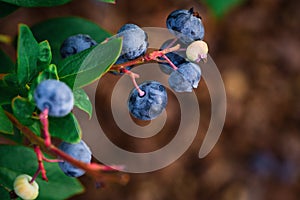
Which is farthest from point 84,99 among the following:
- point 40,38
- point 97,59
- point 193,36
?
point 40,38

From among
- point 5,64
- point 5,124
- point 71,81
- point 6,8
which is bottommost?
point 5,124

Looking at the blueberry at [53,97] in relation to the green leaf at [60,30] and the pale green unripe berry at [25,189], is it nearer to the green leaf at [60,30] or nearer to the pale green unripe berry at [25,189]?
the pale green unripe berry at [25,189]

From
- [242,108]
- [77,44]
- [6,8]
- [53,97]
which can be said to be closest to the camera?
[53,97]

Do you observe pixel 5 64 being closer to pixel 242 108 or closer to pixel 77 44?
pixel 77 44

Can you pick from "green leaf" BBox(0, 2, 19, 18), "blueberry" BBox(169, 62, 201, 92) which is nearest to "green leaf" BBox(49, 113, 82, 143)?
"blueberry" BBox(169, 62, 201, 92)

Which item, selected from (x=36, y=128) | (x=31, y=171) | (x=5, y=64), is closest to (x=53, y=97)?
(x=36, y=128)

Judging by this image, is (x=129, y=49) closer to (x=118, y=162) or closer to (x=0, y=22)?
(x=0, y=22)

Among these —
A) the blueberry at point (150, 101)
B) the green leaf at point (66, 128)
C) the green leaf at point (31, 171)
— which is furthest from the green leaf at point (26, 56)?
the green leaf at point (31, 171)
